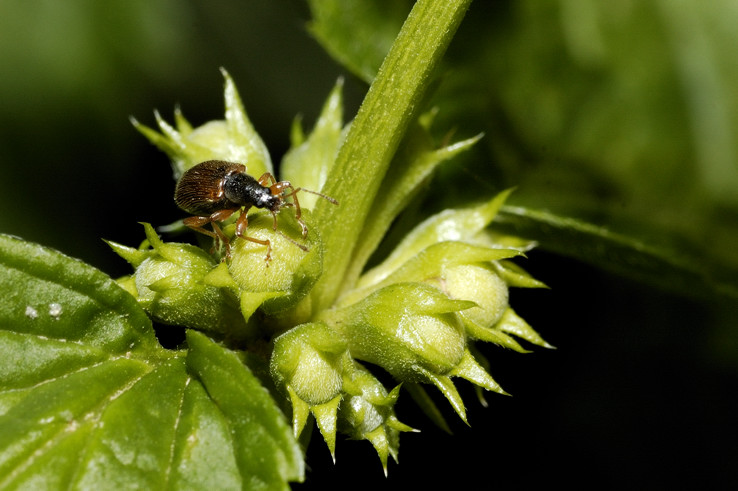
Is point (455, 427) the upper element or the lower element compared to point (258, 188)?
lower

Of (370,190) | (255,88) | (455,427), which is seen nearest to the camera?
(370,190)

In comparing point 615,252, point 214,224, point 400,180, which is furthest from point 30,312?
point 615,252

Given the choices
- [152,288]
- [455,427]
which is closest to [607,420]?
[455,427]

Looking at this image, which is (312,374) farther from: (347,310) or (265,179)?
(265,179)

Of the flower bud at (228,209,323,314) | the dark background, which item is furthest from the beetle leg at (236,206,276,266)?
the dark background

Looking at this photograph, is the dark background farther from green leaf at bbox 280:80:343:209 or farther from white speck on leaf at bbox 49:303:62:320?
white speck on leaf at bbox 49:303:62:320

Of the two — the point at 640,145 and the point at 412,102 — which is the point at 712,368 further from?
the point at 412,102

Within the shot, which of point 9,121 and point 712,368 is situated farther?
point 9,121

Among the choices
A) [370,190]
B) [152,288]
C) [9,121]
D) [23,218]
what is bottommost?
[23,218]
